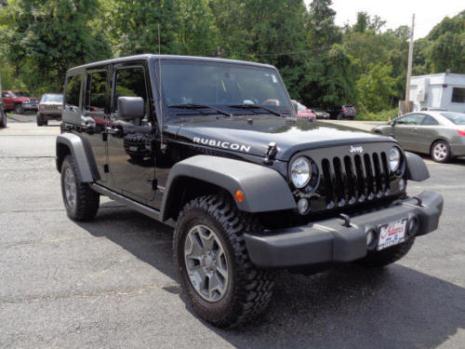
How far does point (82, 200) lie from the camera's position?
5297mm

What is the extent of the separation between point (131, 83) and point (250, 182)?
2.05 meters

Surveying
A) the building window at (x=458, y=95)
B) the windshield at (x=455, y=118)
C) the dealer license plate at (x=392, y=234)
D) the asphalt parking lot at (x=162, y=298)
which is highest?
the building window at (x=458, y=95)

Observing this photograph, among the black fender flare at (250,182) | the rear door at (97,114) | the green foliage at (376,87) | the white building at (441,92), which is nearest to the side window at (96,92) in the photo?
the rear door at (97,114)

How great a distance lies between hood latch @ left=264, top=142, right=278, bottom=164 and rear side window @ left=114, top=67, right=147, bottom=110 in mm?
1509

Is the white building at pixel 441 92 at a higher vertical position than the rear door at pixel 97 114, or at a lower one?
higher

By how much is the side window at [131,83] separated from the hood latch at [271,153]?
1475 millimetres

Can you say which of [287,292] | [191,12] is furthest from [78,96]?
[191,12]

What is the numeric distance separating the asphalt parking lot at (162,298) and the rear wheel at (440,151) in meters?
6.79

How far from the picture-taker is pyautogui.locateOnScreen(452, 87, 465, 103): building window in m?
31.7

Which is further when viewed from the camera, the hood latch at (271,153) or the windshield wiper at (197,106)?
the windshield wiper at (197,106)

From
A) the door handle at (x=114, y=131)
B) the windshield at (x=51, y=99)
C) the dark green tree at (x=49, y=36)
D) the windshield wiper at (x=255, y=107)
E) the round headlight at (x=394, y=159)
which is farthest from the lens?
the dark green tree at (x=49, y=36)

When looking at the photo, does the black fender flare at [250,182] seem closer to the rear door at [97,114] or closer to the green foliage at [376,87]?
the rear door at [97,114]

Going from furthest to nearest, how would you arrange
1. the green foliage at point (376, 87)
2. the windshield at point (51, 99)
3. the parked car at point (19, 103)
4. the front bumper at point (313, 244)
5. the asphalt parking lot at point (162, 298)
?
the green foliage at point (376, 87) → the parked car at point (19, 103) → the windshield at point (51, 99) → the asphalt parking lot at point (162, 298) → the front bumper at point (313, 244)

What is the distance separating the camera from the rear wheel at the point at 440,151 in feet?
37.9
